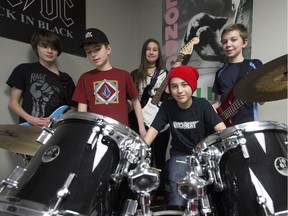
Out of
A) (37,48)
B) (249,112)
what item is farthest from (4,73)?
(249,112)

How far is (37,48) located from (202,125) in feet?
3.72

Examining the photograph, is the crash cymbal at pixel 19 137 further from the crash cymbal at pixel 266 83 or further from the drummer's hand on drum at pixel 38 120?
the crash cymbal at pixel 266 83

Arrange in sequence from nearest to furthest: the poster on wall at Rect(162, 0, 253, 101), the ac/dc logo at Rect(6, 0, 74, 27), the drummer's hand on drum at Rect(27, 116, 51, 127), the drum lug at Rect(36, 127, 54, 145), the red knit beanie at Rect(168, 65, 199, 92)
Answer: the drum lug at Rect(36, 127, 54, 145) → the red knit beanie at Rect(168, 65, 199, 92) → the drummer's hand on drum at Rect(27, 116, 51, 127) → the ac/dc logo at Rect(6, 0, 74, 27) → the poster on wall at Rect(162, 0, 253, 101)

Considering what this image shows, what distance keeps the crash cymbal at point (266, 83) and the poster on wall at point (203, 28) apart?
2.54 feet

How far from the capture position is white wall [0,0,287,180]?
5.75 ft

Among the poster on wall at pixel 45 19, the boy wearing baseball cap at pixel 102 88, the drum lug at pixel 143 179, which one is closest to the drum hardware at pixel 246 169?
the drum lug at pixel 143 179

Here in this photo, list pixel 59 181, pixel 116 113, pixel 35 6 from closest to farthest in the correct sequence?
pixel 59 181 < pixel 116 113 < pixel 35 6

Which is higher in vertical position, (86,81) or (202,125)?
(86,81)

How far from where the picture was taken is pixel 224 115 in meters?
1.59

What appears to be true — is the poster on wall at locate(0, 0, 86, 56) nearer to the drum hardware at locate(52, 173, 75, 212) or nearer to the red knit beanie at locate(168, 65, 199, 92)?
the red knit beanie at locate(168, 65, 199, 92)

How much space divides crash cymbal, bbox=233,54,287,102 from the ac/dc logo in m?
1.42

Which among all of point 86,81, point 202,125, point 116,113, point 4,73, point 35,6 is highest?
point 35,6

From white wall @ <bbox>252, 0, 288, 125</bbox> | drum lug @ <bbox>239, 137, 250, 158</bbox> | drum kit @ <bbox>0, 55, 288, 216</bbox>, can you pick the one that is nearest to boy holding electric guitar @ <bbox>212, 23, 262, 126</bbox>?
white wall @ <bbox>252, 0, 288, 125</bbox>

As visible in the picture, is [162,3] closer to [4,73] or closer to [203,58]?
[203,58]
